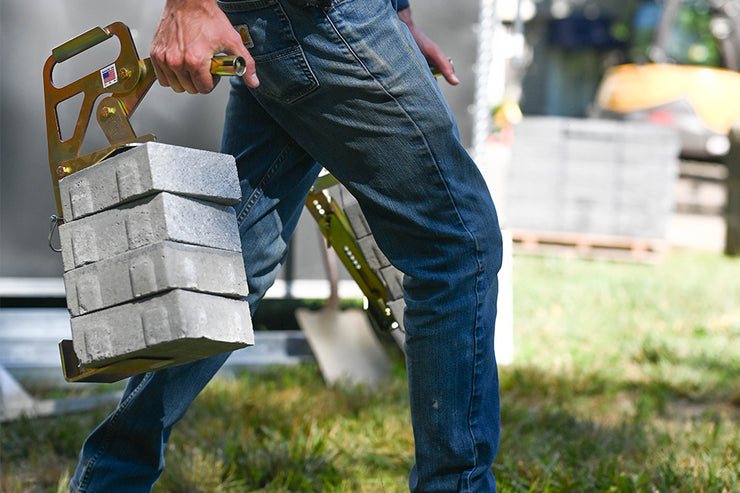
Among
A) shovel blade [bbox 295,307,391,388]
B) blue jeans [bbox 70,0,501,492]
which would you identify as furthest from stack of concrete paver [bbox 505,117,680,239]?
blue jeans [bbox 70,0,501,492]

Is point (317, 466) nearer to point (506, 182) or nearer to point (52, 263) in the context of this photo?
point (52, 263)

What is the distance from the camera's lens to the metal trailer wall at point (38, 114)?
3.38 metres

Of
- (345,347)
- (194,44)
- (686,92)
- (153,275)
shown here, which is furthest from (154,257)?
(686,92)

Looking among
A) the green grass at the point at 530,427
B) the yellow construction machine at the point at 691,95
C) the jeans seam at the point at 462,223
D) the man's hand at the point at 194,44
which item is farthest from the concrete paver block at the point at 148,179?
the yellow construction machine at the point at 691,95

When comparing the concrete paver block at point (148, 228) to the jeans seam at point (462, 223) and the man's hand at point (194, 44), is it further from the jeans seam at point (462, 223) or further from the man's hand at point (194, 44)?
the jeans seam at point (462, 223)

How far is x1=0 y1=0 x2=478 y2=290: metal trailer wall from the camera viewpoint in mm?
3381

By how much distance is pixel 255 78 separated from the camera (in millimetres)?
1392

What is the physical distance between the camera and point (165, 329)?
1.33 m

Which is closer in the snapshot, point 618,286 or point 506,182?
point 618,286

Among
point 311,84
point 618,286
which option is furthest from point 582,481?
point 618,286

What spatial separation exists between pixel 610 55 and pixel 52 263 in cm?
1737

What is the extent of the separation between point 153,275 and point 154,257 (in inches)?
1.1

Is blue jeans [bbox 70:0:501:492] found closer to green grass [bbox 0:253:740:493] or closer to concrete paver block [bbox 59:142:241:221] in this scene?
concrete paver block [bbox 59:142:241:221]

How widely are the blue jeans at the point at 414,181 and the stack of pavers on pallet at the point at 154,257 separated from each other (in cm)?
19
